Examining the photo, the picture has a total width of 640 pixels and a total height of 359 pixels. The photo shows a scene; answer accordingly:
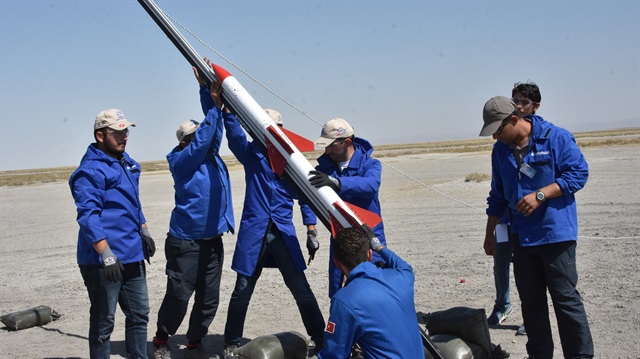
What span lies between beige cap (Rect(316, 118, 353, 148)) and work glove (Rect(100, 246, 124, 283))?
1970 mm

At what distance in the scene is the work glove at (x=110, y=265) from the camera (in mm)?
5219

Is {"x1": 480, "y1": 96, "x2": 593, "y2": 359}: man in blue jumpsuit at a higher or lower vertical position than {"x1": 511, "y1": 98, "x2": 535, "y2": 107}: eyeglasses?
lower

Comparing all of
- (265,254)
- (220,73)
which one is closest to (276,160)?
(265,254)

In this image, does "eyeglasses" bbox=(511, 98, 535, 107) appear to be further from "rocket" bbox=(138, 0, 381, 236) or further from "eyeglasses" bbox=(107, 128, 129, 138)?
"eyeglasses" bbox=(107, 128, 129, 138)

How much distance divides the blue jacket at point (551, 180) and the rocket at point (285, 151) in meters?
1.28

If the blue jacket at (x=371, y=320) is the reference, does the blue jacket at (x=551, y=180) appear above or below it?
above

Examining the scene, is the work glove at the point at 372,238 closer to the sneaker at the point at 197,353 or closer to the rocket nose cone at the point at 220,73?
the sneaker at the point at 197,353

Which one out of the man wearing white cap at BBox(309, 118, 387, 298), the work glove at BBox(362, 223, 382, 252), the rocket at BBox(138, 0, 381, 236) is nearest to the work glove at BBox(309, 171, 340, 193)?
the man wearing white cap at BBox(309, 118, 387, 298)

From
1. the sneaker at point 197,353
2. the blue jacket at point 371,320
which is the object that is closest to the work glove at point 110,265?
the sneaker at point 197,353

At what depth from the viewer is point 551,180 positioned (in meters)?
5.15

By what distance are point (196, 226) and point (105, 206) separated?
988 millimetres

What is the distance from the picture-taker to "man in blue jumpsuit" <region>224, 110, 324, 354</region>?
6152 mm

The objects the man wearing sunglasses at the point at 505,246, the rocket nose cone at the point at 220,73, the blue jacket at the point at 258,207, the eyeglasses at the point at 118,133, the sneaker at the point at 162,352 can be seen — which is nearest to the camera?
the eyeglasses at the point at 118,133

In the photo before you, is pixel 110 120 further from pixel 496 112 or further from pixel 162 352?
pixel 496 112
